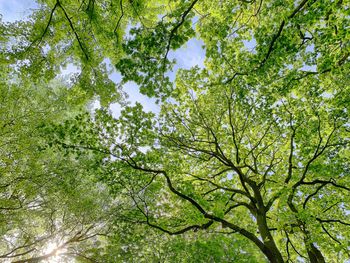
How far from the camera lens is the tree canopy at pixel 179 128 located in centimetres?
536

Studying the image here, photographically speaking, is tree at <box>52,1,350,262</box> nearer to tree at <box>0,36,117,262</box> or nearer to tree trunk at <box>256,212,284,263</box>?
tree trunk at <box>256,212,284,263</box>

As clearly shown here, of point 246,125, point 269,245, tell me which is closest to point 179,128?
point 246,125

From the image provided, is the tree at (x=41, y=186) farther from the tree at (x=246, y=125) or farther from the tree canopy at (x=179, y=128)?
the tree at (x=246, y=125)

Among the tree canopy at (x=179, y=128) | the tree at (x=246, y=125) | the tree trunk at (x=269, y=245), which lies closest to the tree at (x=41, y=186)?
the tree canopy at (x=179, y=128)

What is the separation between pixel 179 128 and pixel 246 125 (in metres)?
2.69

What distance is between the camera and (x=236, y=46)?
6887 mm

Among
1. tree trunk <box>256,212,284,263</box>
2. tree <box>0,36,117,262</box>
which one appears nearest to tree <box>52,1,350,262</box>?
tree trunk <box>256,212,284,263</box>

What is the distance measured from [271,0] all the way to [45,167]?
11066 mm

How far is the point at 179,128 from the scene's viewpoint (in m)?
10.1

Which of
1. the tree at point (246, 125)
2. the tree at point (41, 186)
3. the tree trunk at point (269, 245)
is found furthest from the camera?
the tree at point (41, 186)

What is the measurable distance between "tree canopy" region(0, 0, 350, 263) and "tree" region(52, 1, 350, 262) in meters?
0.05

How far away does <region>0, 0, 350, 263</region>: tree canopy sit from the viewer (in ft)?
17.6

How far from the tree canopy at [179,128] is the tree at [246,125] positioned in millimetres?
46

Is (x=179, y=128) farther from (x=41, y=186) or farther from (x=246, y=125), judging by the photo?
(x=41, y=186)
